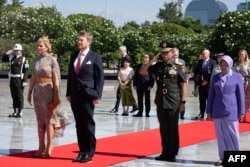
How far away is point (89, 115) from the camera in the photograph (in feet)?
27.6

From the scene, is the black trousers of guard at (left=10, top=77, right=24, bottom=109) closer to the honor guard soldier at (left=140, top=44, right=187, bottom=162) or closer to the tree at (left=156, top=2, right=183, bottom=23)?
the honor guard soldier at (left=140, top=44, right=187, bottom=162)

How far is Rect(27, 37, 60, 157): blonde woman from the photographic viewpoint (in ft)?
28.6

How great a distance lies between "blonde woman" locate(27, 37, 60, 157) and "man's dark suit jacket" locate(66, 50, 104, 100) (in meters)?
0.33

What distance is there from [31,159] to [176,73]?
8.17 ft

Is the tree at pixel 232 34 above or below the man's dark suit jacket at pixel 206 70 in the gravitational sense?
above

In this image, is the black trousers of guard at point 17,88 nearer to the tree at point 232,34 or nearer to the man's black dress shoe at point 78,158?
the man's black dress shoe at point 78,158

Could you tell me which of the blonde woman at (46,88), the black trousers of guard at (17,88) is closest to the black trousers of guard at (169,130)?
the blonde woman at (46,88)

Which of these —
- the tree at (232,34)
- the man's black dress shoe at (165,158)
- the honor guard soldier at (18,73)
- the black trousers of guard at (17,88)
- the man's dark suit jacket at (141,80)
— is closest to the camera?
the man's black dress shoe at (165,158)

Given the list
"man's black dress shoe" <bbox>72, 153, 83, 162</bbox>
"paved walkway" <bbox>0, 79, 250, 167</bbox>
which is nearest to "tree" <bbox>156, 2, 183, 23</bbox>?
"paved walkway" <bbox>0, 79, 250, 167</bbox>

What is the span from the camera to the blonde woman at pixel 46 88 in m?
8.71

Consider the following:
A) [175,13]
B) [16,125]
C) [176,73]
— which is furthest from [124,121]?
[175,13]

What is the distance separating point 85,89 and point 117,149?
5.72 feet

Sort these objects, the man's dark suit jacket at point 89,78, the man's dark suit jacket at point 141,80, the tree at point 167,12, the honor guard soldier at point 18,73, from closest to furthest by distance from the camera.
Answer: the man's dark suit jacket at point 89,78 < the honor guard soldier at point 18,73 < the man's dark suit jacket at point 141,80 < the tree at point 167,12

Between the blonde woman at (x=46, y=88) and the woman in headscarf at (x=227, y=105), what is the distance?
234 cm
